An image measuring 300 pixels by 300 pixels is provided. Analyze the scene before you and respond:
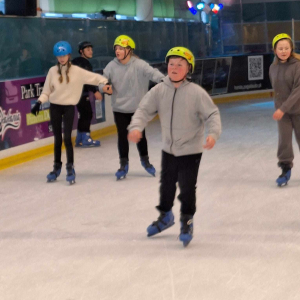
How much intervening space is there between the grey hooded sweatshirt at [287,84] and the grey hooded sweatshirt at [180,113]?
1565mm

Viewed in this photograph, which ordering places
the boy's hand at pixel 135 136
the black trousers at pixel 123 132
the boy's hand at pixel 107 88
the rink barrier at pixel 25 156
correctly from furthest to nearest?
1. the rink barrier at pixel 25 156
2. the black trousers at pixel 123 132
3. the boy's hand at pixel 107 88
4. the boy's hand at pixel 135 136

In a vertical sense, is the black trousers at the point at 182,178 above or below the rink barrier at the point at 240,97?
below

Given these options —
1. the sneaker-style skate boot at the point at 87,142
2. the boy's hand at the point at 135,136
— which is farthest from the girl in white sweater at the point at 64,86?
the sneaker-style skate boot at the point at 87,142

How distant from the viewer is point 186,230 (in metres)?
3.88

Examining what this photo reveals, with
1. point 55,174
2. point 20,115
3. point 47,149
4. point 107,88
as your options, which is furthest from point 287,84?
point 47,149

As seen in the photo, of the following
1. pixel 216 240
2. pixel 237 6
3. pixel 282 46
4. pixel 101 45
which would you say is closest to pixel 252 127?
pixel 101 45

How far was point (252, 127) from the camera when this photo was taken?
31.8 feet

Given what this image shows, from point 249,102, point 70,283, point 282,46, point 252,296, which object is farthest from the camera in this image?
point 249,102

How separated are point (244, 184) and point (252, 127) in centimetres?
409

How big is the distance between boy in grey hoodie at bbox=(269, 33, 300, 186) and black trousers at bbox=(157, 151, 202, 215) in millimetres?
1557

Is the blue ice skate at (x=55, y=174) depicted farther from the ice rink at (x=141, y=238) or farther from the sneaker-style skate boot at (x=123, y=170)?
the sneaker-style skate boot at (x=123, y=170)

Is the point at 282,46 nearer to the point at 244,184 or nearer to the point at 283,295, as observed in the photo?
the point at 244,184

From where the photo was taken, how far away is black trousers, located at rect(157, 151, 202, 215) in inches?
152

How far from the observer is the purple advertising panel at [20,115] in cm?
716
